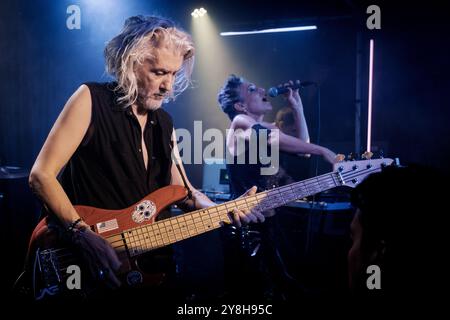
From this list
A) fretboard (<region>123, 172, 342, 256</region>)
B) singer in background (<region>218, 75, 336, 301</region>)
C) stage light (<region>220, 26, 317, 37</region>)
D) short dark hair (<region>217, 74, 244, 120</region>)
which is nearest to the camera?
fretboard (<region>123, 172, 342, 256</region>)

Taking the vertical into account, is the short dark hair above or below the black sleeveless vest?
above

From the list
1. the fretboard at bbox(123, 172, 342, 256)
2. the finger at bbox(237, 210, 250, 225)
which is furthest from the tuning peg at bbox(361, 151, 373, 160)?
the finger at bbox(237, 210, 250, 225)

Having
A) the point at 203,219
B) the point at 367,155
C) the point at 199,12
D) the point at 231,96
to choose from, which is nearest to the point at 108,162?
the point at 203,219

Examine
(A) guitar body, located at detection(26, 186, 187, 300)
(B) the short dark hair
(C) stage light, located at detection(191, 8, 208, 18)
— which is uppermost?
(C) stage light, located at detection(191, 8, 208, 18)

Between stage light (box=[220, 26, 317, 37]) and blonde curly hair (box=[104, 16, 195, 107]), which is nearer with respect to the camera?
blonde curly hair (box=[104, 16, 195, 107])

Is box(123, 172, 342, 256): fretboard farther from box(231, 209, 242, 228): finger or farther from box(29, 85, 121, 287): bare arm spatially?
box(29, 85, 121, 287): bare arm

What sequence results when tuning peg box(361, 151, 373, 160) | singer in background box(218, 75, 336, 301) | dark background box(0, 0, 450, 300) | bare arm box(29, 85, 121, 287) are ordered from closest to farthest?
bare arm box(29, 85, 121, 287)
tuning peg box(361, 151, 373, 160)
singer in background box(218, 75, 336, 301)
dark background box(0, 0, 450, 300)

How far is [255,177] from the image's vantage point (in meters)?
4.11

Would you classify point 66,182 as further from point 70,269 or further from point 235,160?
point 235,160

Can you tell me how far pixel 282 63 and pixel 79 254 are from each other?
6.22 metres

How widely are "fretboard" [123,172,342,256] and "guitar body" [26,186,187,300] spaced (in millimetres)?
46

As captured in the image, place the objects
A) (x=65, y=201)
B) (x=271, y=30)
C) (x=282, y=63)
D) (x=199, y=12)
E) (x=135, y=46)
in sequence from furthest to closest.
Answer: (x=199, y=12) < (x=282, y=63) < (x=271, y=30) < (x=135, y=46) < (x=65, y=201)

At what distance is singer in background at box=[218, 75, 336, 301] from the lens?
4.11 meters

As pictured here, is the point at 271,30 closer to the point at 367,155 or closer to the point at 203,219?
the point at 367,155
